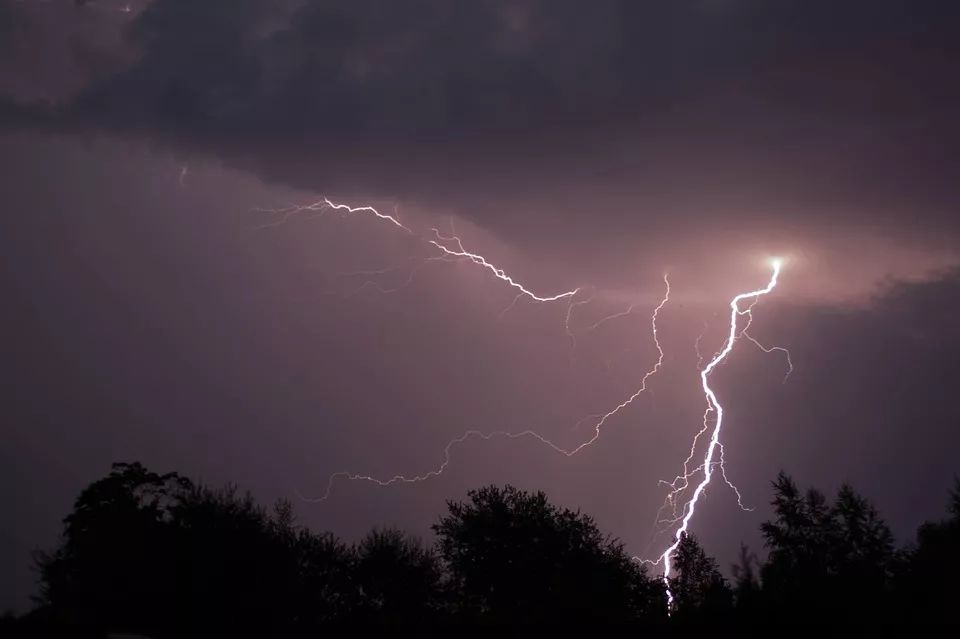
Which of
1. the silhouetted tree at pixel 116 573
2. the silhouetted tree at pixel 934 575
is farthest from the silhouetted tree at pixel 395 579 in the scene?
the silhouetted tree at pixel 934 575

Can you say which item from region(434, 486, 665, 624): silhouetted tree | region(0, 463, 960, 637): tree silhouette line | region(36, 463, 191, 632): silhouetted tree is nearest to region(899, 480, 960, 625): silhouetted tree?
region(0, 463, 960, 637): tree silhouette line

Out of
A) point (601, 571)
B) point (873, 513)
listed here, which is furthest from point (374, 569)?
point (873, 513)

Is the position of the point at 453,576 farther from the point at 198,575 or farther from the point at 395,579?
the point at 198,575

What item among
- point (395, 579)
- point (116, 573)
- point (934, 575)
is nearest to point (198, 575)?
point (116, 573)

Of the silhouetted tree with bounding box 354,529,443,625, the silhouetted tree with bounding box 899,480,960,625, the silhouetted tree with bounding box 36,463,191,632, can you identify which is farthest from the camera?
the silhouetted tree with bounding box 354,529,443,625

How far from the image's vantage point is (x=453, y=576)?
3981 centimetres

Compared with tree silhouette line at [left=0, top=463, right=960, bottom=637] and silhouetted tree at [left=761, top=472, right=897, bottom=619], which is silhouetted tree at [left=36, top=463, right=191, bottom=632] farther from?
silhouetted tree at [left=761, top=472, right=897, bottom=619]

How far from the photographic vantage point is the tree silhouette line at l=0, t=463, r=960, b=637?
21344 millimetres

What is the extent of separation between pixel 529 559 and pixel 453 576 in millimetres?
3662

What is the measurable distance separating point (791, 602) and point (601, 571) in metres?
20.5

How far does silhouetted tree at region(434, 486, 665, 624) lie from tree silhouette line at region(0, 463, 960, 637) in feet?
→ 0.23

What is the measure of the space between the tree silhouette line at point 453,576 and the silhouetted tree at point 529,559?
71 millimetres

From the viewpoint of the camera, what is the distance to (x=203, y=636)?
2644 cm

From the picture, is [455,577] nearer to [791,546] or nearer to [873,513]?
[791,546]
